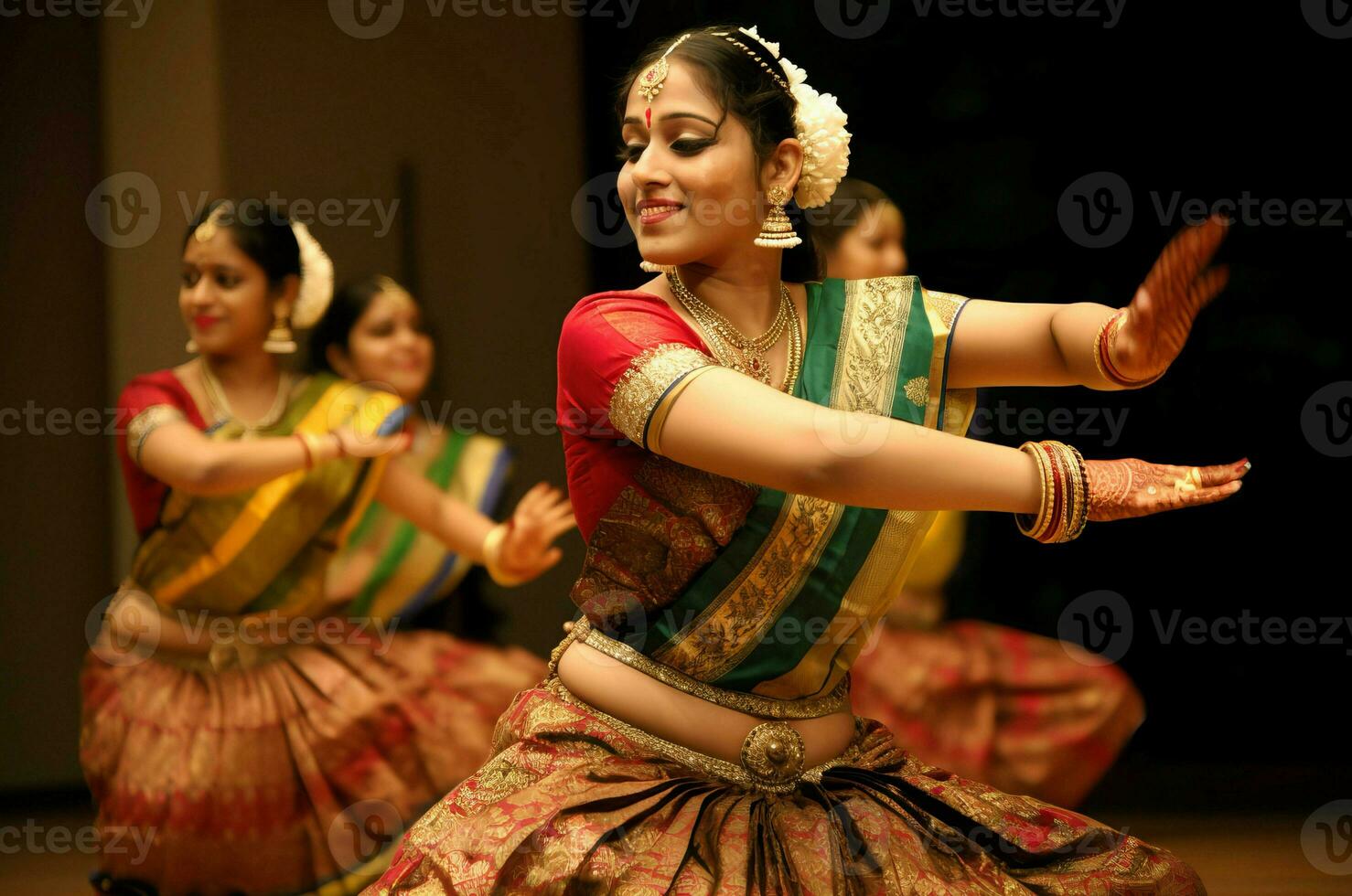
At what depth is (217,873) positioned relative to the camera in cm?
346

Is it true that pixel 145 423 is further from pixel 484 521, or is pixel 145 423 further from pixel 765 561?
pixel 765 561

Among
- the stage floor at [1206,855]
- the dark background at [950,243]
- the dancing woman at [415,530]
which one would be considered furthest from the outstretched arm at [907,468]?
the dancing woman at [415,530]

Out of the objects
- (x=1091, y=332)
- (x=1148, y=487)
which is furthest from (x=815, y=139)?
(x=1148, y=487)

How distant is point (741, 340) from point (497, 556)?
7.43ft

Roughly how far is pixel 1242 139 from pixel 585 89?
167 cm

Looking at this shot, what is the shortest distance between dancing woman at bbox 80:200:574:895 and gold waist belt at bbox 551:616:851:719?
A: 1.99 metres

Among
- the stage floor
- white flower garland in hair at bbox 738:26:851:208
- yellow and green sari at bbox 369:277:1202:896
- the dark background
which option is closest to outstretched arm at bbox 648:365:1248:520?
yellow and green sari at bbox 369:277:1202:896

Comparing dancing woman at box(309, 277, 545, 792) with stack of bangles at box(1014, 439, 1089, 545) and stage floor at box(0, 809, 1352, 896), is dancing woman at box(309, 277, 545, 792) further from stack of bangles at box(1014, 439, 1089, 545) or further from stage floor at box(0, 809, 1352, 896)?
stack of bangles at box(1014, 439, 1089, 545)

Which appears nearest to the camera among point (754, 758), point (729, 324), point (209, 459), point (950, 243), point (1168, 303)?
point (1168, 303)

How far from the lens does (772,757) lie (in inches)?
68.9

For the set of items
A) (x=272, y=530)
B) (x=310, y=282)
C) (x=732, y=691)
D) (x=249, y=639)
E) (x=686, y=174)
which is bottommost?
(x=249, y=639)

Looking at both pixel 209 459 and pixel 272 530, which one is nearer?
pixel 209 459

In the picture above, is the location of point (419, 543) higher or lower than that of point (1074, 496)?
lower

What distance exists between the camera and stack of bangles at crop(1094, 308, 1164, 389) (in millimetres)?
1761
